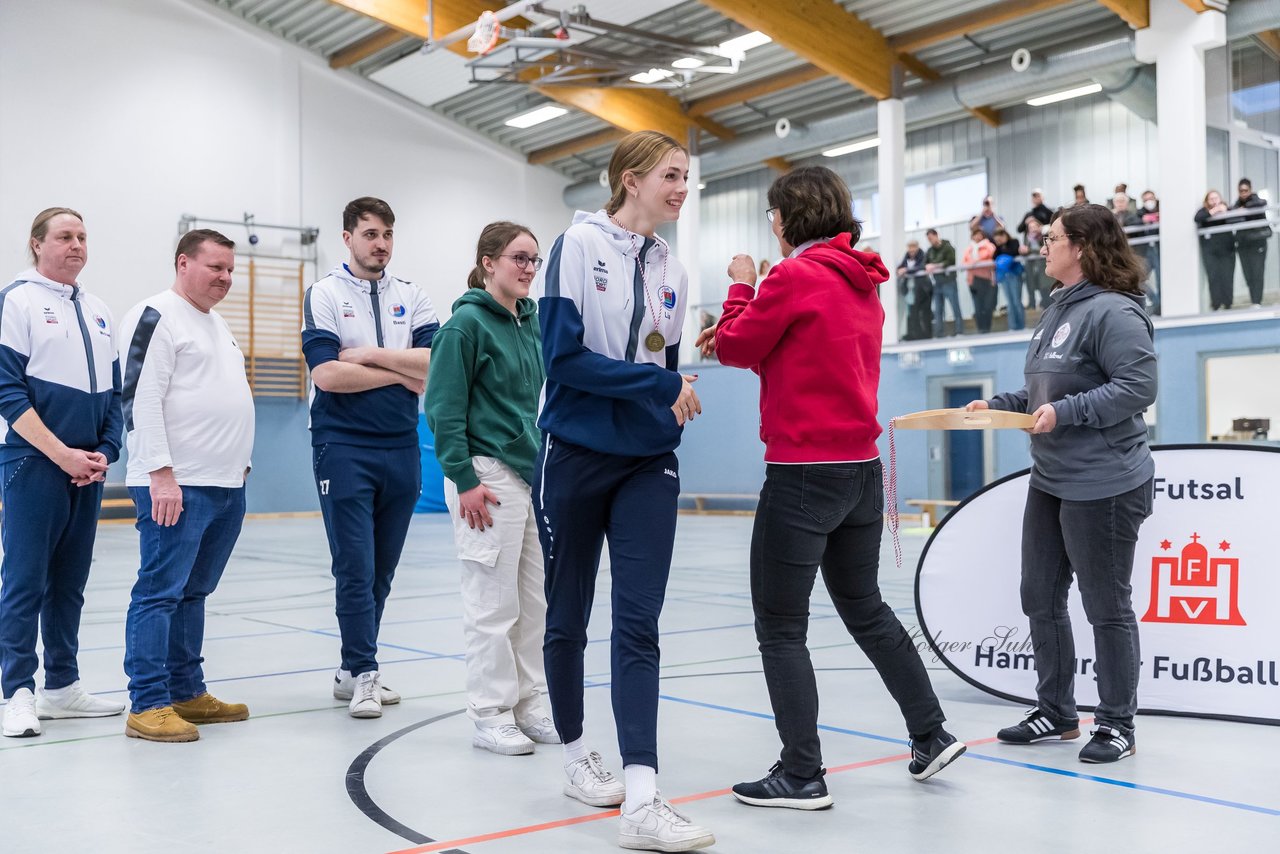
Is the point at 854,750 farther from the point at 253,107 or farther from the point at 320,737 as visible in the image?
the point at 253,107

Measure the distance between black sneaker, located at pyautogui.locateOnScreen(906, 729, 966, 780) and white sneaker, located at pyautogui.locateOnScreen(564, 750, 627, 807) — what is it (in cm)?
80

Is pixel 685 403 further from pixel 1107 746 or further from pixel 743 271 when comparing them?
pixel 1107 746

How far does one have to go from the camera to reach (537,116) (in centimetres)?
2161

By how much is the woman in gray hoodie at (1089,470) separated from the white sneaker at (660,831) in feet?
4.65

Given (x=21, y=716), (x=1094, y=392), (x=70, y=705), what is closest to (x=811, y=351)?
(x=1094, y=392)

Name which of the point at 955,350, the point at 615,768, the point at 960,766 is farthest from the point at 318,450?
the point at 955,350

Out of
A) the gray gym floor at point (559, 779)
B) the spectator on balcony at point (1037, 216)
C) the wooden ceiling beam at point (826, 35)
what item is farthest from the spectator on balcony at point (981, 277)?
the gray gym floor at point (559, 779)

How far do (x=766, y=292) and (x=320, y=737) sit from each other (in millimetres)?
2088

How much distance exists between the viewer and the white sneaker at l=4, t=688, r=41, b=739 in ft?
12.5

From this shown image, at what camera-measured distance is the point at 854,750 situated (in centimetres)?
363

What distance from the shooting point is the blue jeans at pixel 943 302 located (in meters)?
16.5

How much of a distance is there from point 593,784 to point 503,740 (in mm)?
672

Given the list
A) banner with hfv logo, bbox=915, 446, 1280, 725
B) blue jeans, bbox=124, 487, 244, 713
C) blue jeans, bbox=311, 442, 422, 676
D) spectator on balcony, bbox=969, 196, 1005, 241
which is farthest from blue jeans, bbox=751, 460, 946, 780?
spectator on balcony, bbox=969, 196, 1005, 241

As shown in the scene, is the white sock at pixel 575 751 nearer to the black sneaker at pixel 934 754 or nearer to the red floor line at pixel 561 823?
the red floor line at pixel 561 823
